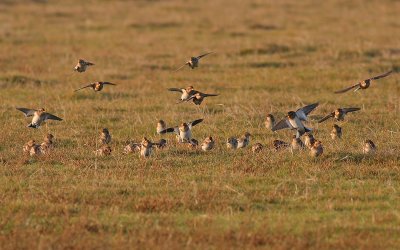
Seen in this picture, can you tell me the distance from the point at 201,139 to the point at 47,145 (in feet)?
9.00

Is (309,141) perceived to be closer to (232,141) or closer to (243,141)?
(243,141)

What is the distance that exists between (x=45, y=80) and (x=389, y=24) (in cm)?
Result: 1820

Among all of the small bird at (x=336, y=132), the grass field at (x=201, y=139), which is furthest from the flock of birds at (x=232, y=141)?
the grass field at (x=201, y=139)

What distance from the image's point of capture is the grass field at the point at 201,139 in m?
9.52

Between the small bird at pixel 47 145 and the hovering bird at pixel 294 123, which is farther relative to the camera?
the hovering bird at pixel 294 123

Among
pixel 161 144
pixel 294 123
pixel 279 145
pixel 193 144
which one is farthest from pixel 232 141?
pixel 161 144

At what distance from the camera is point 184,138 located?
1409cm

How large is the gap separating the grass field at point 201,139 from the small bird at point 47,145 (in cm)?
22

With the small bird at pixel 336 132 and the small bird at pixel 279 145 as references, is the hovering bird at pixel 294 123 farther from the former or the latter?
the small bird at pixel 336 132

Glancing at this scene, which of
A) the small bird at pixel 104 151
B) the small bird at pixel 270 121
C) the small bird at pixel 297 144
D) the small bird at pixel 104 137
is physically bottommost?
the small bird at pixel 104 151

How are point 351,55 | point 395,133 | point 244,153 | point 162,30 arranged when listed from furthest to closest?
1. point 162,30
2. point 351,55
3. point 395,133
4. point 244,153

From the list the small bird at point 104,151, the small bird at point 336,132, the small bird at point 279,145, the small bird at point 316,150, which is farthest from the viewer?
the small bird at point 336,132

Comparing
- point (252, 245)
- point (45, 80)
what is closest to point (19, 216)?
point (252, 245)

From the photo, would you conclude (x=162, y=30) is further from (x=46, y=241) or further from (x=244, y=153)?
(x=46, y=241)
